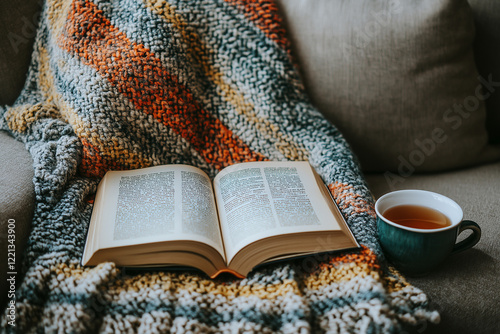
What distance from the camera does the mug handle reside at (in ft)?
2.23

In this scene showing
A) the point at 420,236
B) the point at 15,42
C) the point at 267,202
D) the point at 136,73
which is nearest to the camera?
the point at 420,236

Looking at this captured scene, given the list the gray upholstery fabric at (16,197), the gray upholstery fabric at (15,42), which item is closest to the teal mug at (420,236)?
the gray upholstery fabric at (16,197)

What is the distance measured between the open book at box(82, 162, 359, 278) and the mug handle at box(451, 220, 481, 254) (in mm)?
169

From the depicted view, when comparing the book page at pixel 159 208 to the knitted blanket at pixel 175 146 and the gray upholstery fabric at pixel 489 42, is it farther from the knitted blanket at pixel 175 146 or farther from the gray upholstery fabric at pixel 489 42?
the gray upholstery fabric at pixel 489 42

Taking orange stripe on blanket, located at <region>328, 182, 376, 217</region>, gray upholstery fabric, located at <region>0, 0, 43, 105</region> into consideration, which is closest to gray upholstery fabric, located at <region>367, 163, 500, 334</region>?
orange stripe on blanket, located at <region>328, 182, 376, 217</region>

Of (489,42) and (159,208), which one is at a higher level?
(489,42)

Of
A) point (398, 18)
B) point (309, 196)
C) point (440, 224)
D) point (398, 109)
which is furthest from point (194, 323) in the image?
point (398, 18)

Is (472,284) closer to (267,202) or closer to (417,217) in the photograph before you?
(417,217)

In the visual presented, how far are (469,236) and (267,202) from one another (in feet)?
1.11

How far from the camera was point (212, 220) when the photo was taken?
2.39ft

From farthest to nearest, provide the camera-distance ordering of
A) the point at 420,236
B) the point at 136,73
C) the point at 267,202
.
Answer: the point at 136,73, the point at 267,202, the point at 420,236

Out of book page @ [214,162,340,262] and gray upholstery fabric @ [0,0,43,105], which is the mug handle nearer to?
book page @ [214,162,340,262]

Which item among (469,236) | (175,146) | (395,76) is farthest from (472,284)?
(175,146)

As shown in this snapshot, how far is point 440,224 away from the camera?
2.32 ft
